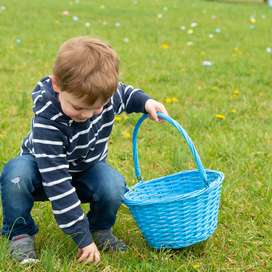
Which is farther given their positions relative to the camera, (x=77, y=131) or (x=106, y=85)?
(x=77, y=131)

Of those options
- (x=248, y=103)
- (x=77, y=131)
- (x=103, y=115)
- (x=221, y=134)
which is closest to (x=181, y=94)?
(x=248, y=103)

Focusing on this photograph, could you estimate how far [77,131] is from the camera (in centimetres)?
145

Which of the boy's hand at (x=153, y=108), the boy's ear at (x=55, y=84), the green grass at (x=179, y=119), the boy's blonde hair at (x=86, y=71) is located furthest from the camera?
the boy's hand at (x=153, y=108)

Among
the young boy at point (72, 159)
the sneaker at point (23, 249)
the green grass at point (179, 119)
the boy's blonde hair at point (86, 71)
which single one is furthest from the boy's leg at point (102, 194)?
the boy's blonde hair at point (86, 71)

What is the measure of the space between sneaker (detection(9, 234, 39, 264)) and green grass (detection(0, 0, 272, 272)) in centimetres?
4

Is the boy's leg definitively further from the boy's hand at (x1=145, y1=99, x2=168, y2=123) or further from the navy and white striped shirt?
the boy's hand at (x1=145, y1=99, x2=168, y2=123)

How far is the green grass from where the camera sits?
150 centimetres

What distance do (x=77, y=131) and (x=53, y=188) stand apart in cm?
26

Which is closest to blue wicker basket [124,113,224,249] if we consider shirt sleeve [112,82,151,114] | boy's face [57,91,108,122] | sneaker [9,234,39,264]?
shirt sleeve [112,82,151,114]

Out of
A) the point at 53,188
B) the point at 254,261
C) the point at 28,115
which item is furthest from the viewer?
the point at 28,115

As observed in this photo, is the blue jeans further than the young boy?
Yes

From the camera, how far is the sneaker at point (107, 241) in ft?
5.10

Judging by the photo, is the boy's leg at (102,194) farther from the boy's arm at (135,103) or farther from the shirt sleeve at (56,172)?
the boy's arm at (135,103)

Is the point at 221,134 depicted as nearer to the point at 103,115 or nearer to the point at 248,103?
the point at 248,103
